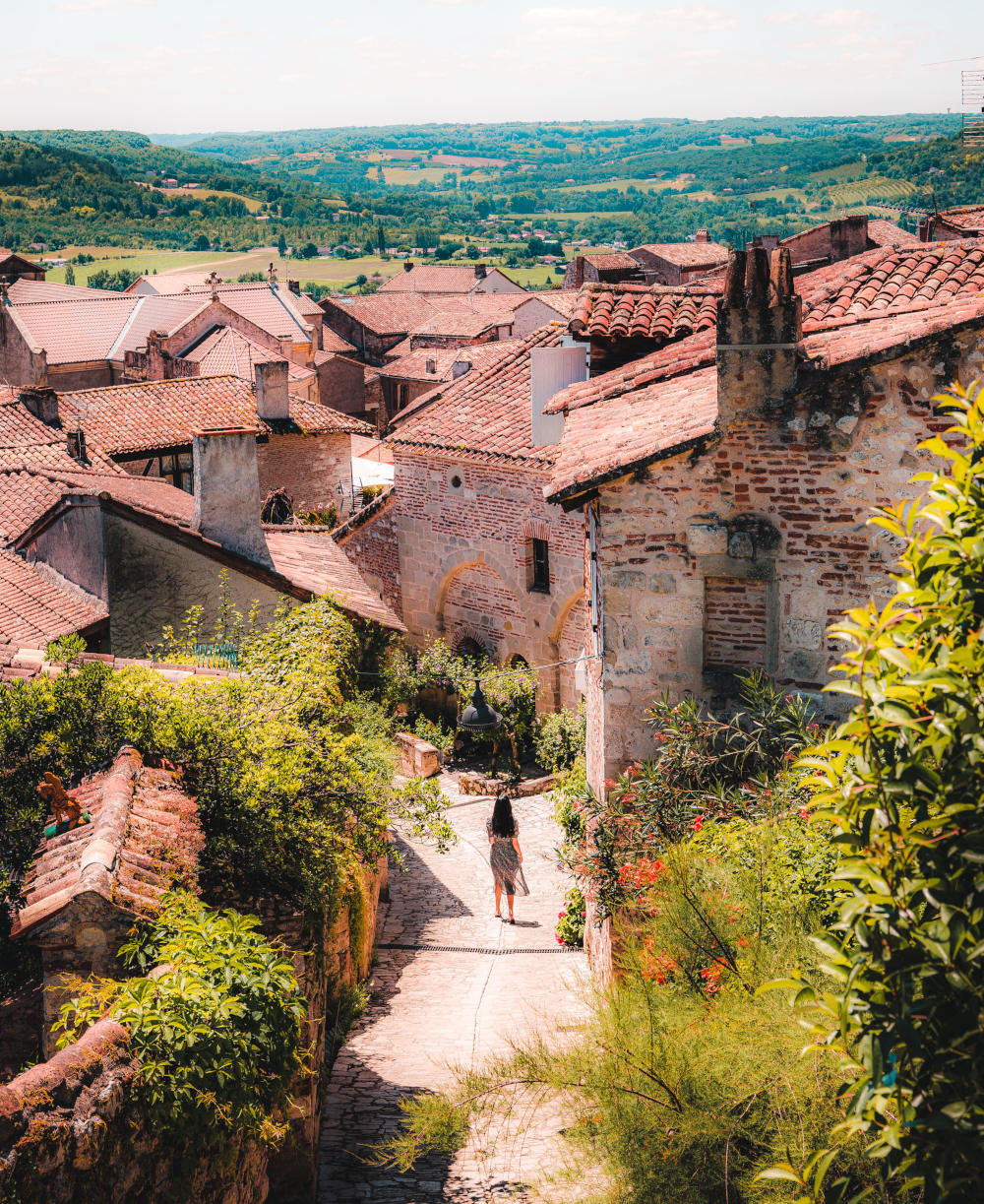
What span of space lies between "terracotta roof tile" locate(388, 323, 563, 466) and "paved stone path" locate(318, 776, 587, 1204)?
7.52 m

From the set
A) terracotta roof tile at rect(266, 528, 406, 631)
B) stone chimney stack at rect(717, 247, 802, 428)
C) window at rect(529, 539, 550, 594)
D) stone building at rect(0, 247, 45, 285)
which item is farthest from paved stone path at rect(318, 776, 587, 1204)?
stone building at rect(0, 247, 45, 285)

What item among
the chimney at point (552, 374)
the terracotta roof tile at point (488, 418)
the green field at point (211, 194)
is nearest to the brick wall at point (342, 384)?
the terracotta roof tile at point (488, 418)

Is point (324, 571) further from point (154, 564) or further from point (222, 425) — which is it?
point (222, 425)

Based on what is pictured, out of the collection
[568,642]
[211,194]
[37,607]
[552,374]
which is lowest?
[568,642]

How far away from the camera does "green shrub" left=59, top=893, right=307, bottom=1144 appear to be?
482 centimetres

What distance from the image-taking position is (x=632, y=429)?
389 inches

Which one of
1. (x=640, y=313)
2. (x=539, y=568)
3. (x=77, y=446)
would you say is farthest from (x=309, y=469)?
(x=640, y=313)

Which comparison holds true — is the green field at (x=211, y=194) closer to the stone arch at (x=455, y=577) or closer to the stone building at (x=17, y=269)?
the stone building at (x=17, y=269)

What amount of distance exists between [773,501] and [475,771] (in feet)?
43.4

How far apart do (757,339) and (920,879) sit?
633cm

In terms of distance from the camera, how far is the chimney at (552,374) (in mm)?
13258

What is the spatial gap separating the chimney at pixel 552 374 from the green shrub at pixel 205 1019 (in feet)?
27.9

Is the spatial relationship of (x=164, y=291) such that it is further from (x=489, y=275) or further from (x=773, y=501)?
(x=773, y=501)

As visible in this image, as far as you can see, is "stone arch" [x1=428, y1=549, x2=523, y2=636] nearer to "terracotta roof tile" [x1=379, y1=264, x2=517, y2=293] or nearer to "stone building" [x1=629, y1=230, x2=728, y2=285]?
"stone building" [x1=629, y1=230, x2=728, y2=285]
